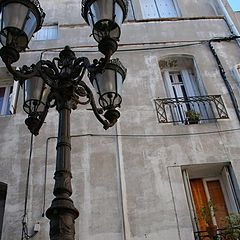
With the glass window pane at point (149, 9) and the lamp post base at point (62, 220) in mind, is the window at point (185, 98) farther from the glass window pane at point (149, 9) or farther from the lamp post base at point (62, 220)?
the lamp post base at point (62, 220)

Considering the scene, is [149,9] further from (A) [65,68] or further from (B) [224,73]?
(A) [65,68]

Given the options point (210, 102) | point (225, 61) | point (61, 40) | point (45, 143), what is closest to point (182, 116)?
point (210, 102)

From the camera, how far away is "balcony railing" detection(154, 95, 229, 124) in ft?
27.6

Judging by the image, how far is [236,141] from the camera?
7809 millimetres

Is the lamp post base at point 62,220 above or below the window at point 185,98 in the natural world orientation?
below

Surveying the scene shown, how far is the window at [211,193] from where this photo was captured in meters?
6.82

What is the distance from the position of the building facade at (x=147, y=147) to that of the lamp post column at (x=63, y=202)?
2796mm

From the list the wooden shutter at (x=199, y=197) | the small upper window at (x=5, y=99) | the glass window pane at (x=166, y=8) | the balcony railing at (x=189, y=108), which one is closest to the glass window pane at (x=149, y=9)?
the glass window pane at (x=166, y=8)

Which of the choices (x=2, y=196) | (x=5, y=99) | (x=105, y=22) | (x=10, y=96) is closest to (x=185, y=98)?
(x=10, y=96)

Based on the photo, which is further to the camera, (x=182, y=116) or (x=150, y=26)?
(x=150, y=26)

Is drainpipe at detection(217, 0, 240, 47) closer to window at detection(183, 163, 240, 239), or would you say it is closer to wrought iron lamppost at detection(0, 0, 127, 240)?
window at detection(183, 163, 240, 239)

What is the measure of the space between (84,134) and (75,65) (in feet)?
11.4

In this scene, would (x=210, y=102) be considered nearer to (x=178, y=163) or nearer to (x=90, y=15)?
(x=178, y=163)

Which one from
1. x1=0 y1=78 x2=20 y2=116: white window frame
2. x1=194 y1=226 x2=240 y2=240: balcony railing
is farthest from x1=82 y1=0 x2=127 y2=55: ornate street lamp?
x1=0 y1=78 x2=20 y2=116: white window frame
